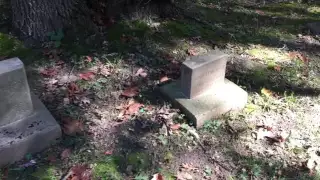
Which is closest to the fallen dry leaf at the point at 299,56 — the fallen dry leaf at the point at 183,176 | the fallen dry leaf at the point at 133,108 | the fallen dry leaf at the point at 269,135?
the fallen dry leaf at the point at 269,135

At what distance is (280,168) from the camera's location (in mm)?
3234

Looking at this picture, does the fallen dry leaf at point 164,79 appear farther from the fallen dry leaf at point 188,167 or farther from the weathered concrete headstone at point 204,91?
the fallen dry leaf at point 188,167

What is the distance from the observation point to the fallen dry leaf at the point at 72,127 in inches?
137

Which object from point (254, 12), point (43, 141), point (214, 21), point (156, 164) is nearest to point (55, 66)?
point (43, 141)

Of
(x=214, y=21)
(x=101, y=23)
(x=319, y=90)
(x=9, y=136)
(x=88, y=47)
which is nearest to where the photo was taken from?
(x=9, y=136)

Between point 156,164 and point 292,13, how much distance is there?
4282mm

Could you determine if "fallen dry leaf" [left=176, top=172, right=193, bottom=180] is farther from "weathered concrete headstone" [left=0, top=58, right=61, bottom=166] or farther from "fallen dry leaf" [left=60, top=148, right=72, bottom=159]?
"weathered concrete headstone" [left=0, top=58, right=61, bottom=166]

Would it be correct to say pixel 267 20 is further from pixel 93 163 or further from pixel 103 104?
pixel 93 163

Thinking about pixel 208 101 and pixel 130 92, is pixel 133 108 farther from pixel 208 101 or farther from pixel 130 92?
pixel 208 101

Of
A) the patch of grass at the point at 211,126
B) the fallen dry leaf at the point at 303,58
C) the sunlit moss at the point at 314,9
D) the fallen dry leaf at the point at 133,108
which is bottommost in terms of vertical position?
the patch of grass at the point at 211,126

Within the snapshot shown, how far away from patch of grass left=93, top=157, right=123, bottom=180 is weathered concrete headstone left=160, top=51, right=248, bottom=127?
908mm

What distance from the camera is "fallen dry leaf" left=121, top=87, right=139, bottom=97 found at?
3967 mm

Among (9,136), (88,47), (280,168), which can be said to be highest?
(88,47)

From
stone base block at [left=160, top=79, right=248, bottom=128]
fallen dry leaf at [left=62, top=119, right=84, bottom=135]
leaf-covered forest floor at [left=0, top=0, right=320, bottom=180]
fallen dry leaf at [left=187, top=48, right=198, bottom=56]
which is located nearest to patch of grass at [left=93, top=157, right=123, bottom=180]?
leaf-covered forest floor at [left=0, top=0, right=320, bottom=180]
